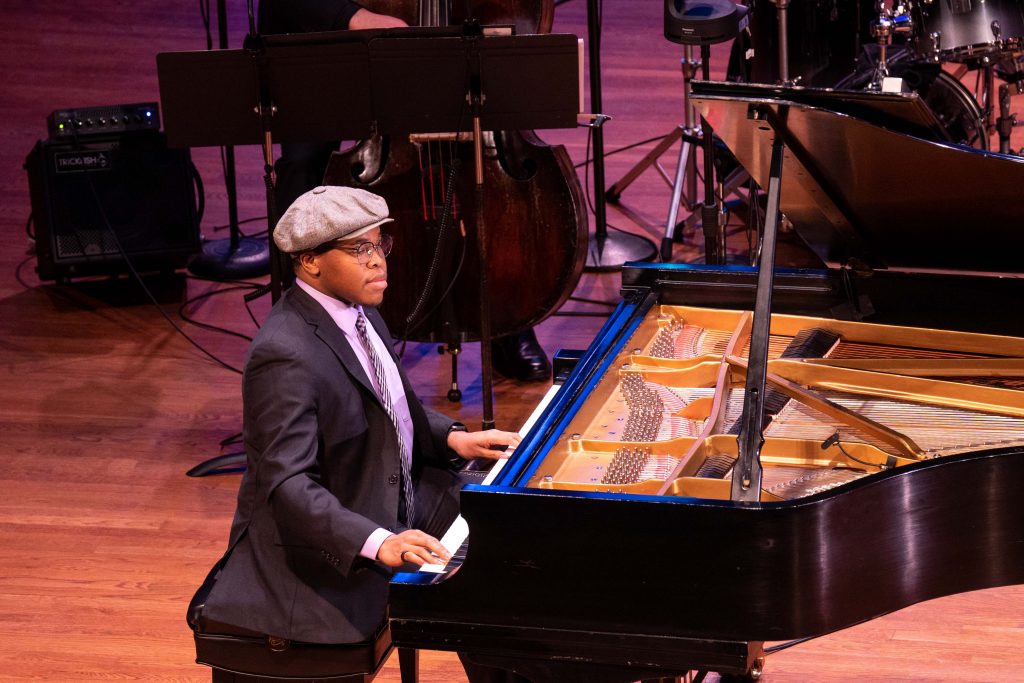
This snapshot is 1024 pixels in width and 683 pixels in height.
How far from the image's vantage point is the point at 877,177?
114 inches

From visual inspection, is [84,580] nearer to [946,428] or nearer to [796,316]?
[796,316]

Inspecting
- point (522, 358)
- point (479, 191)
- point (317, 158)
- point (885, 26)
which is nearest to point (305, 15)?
point (317, 158)

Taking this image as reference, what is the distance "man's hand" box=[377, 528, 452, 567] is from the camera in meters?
2.45

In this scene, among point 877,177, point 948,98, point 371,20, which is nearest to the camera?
point 877,177

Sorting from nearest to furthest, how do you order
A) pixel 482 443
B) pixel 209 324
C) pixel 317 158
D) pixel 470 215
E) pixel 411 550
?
pixel 411 550
pixel 482 443
pixel 470 215
pixel 317 158
pixel 209 324

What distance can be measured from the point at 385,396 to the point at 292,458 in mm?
326

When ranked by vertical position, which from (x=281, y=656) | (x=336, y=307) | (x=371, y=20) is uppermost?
(x=371, y=20)

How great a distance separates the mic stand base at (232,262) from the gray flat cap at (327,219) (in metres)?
3.39

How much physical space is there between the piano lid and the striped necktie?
830mm

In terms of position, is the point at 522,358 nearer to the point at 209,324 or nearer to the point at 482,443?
the point at 209,324

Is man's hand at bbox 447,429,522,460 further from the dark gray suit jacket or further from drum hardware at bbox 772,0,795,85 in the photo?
drum hardware at bbox 772,0,795,85

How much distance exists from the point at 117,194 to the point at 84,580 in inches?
93.1

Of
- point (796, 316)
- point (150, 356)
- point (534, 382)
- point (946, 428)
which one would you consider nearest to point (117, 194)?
point (150, 356)

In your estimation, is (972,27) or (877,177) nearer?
(877,177)
